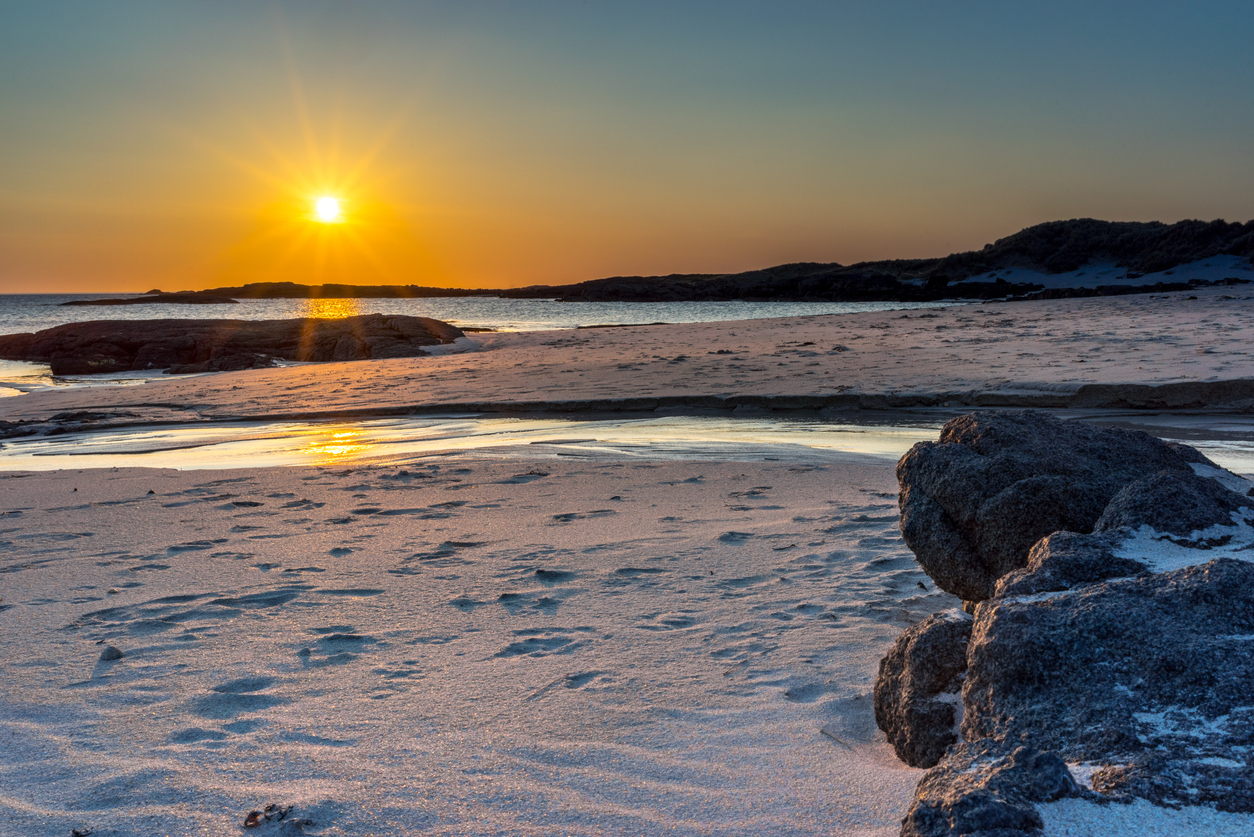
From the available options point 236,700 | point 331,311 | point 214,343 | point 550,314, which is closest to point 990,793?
point 236,700

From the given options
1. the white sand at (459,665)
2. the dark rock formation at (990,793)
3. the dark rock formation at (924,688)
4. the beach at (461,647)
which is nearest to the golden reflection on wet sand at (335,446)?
the beach at (461,647)

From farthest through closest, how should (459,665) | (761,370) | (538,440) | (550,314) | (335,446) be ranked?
(550,314), (761,370), (335,446), (538,440), (459,665)

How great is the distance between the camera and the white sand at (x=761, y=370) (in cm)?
970

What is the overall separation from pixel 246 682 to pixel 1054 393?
27.5 feet

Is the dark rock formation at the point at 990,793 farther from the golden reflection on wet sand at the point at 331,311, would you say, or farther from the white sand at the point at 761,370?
the golden reflection on wet sand at the point at 331,311

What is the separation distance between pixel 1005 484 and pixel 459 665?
1774 mm

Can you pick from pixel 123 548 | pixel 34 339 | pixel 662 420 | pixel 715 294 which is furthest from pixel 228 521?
pixel 715 294

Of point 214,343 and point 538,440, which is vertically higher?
point 214,343

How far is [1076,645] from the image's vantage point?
163 centimetres

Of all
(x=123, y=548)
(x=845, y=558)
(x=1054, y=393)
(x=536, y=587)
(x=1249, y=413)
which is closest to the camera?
(x=536, y=587)

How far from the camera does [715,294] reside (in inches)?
3098

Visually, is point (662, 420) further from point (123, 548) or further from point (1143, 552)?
point (1143, 552)

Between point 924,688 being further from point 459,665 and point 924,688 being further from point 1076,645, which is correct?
point 459,665

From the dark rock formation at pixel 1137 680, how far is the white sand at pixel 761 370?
25.2 ft
